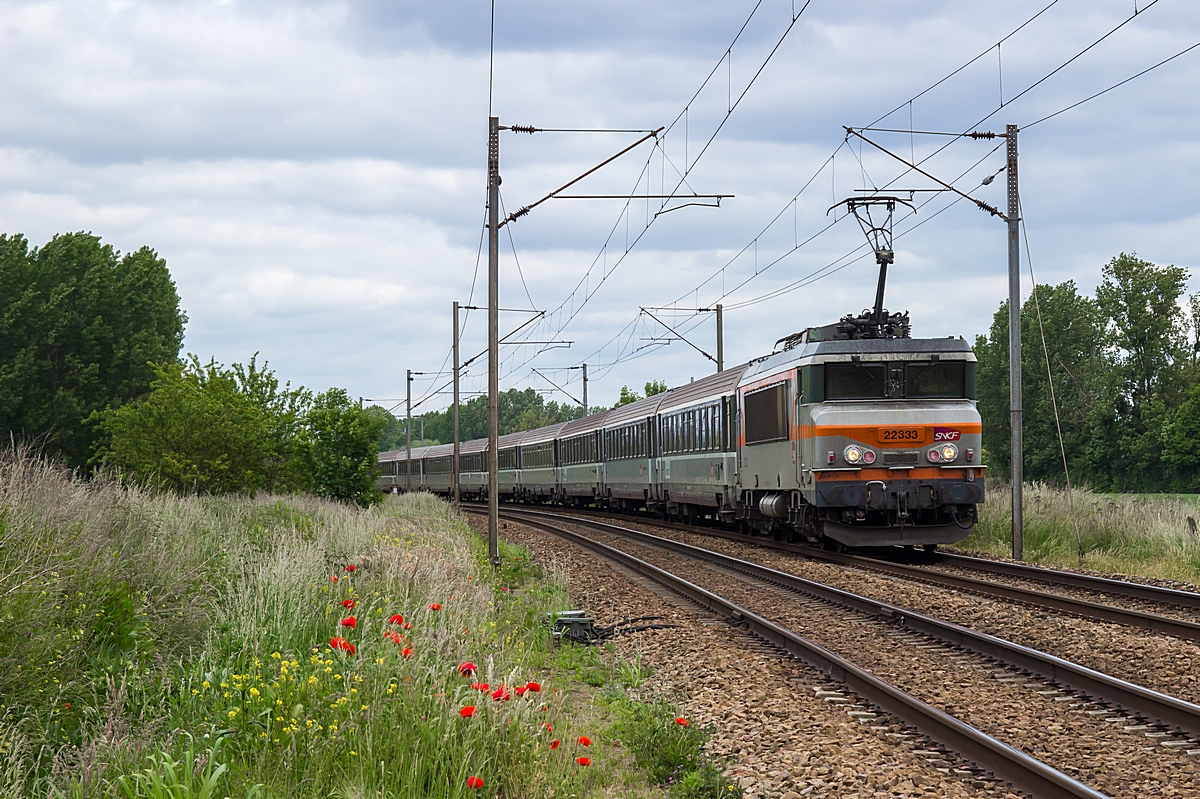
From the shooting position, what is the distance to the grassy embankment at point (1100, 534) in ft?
57.8

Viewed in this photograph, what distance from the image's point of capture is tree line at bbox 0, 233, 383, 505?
26.5 m

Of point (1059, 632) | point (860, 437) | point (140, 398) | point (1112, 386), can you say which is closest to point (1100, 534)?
point (860, 437)

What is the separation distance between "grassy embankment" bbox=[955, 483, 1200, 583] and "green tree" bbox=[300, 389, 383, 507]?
53.3ft

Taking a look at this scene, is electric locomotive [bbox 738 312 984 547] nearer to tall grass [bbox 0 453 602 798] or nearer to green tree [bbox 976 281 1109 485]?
tall grass [bbox 0 453 602 798]

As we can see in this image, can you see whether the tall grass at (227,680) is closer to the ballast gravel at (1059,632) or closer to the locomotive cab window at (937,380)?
the ballast gravel at (1059,632)

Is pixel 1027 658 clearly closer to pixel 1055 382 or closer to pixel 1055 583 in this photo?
pixel 1055 583

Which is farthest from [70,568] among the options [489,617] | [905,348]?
[905,348]

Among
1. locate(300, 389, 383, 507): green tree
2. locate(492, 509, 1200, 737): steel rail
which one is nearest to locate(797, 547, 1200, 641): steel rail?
locate(492, 509, 1200, 737): steel rail

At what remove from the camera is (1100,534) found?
67.7 ft

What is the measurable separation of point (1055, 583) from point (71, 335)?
55.6 m

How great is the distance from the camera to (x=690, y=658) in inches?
419

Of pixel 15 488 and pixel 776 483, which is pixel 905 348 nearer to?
pixel 776 483

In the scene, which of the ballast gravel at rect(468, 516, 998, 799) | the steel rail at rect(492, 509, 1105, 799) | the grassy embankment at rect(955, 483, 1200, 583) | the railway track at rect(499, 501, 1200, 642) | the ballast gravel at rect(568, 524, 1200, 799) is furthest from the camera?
the grassy embankment at rect(955, 483, 1200, 583)

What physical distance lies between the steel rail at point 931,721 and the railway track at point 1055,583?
3467mm
